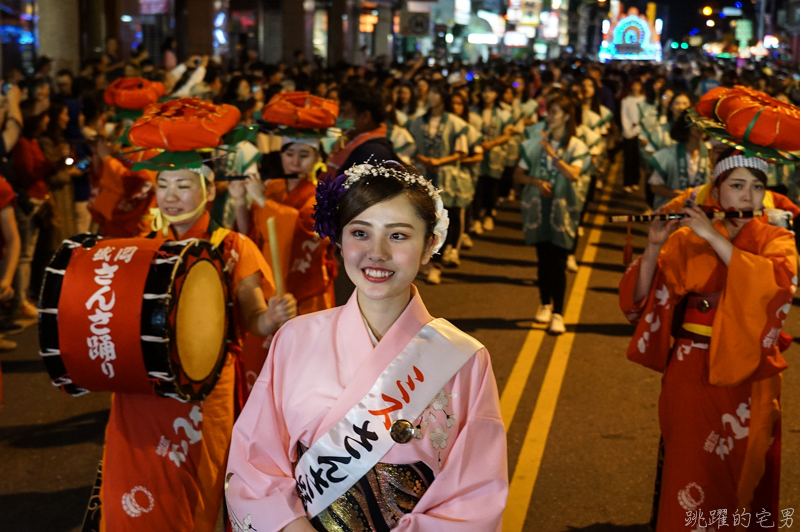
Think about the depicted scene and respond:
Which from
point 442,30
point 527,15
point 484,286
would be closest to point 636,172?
point 484,286

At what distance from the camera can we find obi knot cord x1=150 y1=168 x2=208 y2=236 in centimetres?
401

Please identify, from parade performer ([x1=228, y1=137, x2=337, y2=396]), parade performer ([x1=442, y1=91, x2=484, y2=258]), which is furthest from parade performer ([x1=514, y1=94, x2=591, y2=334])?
parade performer ([x1=228, y1=137, x2=337, y2=396])

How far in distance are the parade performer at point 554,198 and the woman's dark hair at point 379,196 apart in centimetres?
575

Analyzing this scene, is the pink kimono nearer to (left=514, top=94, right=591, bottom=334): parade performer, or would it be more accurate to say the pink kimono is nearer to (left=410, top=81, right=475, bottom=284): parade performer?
(left=514, top=94, right=591, bottom=334): parade performer

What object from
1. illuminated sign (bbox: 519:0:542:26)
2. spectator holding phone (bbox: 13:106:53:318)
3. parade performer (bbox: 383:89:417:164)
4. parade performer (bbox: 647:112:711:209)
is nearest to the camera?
spectator holding phone (bbox: 13:106:53:318)

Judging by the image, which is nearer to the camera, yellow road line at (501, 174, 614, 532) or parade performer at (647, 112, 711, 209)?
yellow road line at (501, 174, 614, 532)

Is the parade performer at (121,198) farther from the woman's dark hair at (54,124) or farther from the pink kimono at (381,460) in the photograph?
the pink kimono at (381,460)

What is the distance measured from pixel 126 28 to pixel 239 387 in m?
22.6

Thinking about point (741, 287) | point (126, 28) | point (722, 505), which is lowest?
point (722, 505)

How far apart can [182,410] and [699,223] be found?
7.27ft

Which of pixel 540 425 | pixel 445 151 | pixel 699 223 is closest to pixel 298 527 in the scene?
pixel 699 223

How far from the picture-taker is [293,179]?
564 cm

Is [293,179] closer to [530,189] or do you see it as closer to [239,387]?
[239,387]

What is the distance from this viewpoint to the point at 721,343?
12.8ft
